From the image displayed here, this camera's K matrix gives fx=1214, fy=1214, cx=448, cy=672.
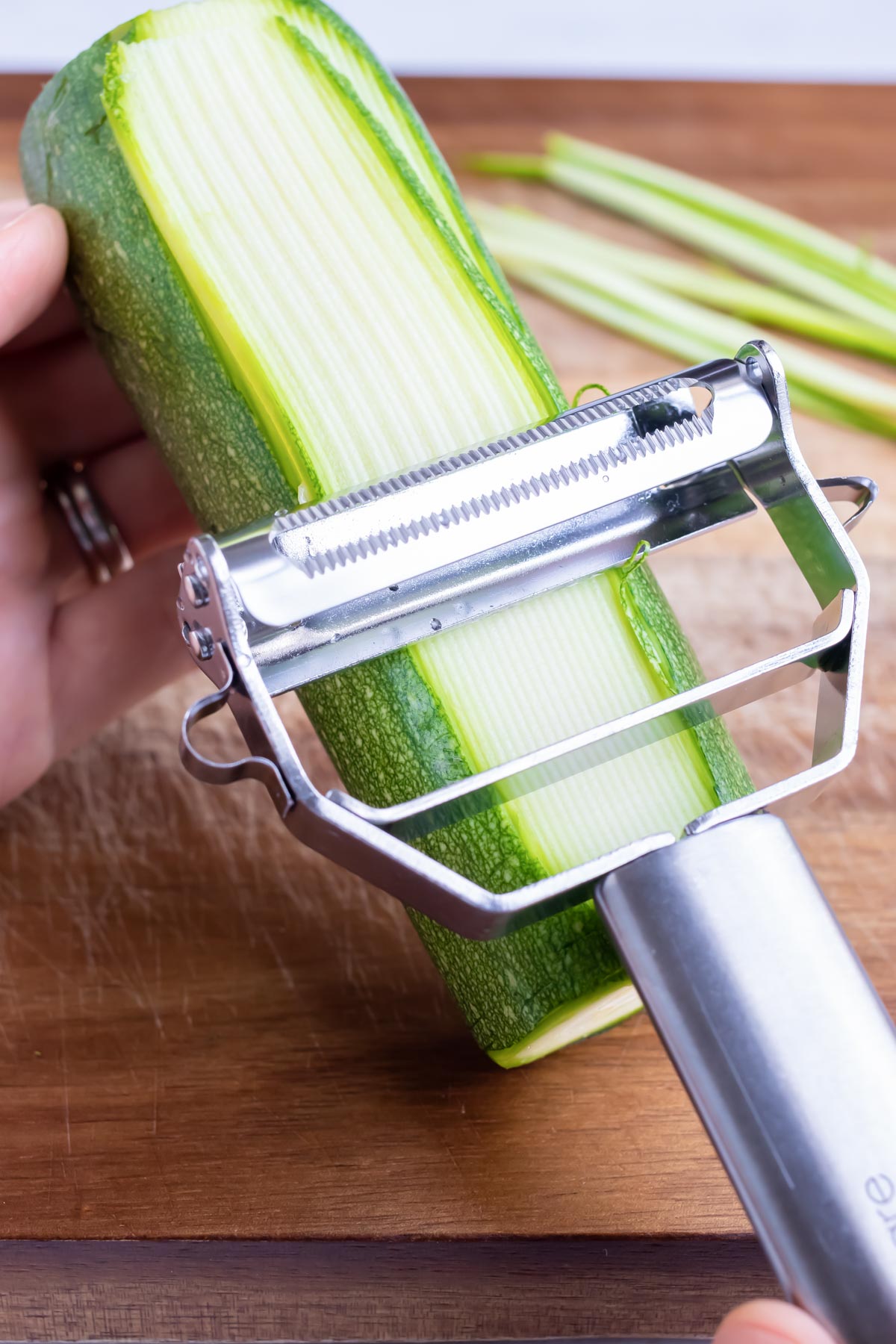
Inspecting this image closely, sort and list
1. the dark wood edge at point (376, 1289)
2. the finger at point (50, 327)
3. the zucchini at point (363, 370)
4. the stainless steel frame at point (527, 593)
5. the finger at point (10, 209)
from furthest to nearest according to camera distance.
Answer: the finger at point (50, 327) → the finger at point (10, 209) → the dark wood edge at point (376, 1289) → the zucchini at point (363, 370) → the stainless steel frame at point (527, 593)

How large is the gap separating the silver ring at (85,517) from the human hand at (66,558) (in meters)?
0.02

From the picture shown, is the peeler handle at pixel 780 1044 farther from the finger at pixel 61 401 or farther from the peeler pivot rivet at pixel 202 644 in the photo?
the finger at pixel 61 401

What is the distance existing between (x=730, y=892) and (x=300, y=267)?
927 mm

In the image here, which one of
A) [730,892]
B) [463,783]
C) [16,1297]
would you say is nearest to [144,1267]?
[16,1297]

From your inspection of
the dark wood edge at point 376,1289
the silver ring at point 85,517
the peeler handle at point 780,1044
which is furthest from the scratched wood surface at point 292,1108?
the peeler handle at point 780,1044

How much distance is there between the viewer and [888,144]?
9.06 ft

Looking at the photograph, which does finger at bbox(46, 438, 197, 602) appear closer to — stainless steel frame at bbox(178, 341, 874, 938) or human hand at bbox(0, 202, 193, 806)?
human hand at bbox(0, 202, 193, 806)

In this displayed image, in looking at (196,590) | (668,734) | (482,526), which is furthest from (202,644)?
(668,734)

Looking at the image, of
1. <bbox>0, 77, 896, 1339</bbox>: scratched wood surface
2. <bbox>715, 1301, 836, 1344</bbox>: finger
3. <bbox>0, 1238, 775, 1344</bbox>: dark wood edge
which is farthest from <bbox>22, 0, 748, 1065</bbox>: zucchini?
<bbox>715, 1301, 836, 1344</bbox>: finger

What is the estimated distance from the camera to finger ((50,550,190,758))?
1.96 meters

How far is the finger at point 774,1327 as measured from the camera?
1.11m

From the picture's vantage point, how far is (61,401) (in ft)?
6.95

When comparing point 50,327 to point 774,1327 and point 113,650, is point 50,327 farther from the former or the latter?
point 774,1327

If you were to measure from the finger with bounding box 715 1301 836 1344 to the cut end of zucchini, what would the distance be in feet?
1.22
